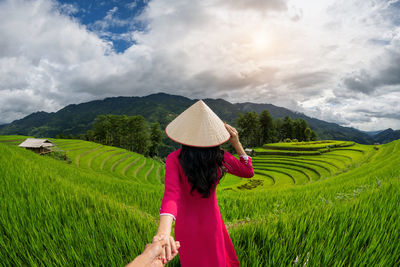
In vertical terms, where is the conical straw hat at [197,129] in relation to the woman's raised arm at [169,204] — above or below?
above

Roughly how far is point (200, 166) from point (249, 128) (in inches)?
2753

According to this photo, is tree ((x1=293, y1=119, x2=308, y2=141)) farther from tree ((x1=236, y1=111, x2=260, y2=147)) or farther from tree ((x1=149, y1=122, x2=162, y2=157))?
tree ((x1=149, y1=122, x2=162, y2=157))

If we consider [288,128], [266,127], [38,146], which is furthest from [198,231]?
[288,128]

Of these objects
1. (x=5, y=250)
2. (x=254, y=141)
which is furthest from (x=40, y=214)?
(x=254, y=141)

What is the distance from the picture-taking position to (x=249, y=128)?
6838 centimetres

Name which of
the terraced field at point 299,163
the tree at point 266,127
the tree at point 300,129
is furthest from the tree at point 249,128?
the tree at point 300,129

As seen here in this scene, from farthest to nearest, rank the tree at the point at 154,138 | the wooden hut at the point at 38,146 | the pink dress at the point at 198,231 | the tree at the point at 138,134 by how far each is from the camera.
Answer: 1. the tree at the point at 154,138
2. the tree at the point at 138,134
3. the wooden hut at the point at 38,146
4. the pink dress at the point at 198,231

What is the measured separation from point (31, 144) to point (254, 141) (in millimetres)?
69159

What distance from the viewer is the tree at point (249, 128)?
67.3m

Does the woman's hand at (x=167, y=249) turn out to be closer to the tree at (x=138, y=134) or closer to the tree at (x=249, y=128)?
the tree at (x=138, y=134)

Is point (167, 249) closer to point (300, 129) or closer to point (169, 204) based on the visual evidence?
point (169, 204)

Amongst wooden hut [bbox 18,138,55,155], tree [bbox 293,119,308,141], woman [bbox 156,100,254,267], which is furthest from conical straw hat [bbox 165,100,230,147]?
tree [bbox 293,119,308,141]

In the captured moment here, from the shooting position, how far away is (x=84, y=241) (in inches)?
62.5

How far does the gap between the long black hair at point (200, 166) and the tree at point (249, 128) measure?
6484cm
